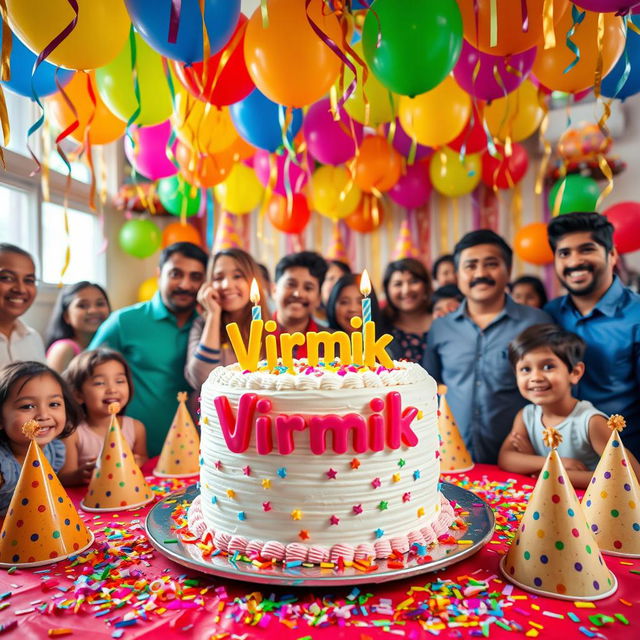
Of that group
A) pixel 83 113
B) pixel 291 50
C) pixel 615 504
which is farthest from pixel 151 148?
pixel 615 504

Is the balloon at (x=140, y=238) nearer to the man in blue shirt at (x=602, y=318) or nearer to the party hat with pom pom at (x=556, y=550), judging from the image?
the man in blue shirt at (x=602, y=318)

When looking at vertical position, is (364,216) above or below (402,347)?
above

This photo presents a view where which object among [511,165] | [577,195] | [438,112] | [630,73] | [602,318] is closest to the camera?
[630,73]

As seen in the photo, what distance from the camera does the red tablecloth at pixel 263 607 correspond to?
52.0 inches

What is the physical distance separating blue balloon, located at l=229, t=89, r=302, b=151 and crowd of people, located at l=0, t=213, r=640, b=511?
0.60 meters

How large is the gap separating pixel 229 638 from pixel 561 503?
90 cm

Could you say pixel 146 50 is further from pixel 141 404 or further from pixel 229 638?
pixel 229 638

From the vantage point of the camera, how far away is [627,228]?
368 cm

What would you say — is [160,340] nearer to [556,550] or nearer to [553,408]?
[553,408]

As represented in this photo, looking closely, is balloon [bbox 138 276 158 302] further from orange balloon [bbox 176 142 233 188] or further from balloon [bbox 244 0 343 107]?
balloon [bbox 244 0 343 107]

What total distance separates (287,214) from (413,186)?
1.61 m

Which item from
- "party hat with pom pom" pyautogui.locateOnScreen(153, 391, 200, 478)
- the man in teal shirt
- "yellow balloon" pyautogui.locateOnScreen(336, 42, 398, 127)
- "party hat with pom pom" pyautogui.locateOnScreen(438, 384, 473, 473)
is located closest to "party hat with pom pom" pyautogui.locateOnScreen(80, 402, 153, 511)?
"party hat with pom pom" pyautogui.locateOnScreen(153, 391, 200, 478)

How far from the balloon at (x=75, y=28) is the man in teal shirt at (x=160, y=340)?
4.27 ft

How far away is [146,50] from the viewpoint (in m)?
2.62
